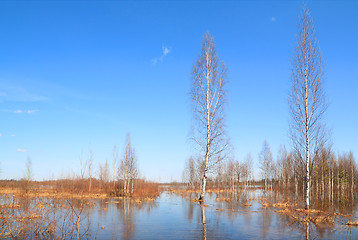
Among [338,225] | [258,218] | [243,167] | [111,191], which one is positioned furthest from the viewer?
[243,167]

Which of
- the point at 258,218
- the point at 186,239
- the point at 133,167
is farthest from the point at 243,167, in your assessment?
the point at 186,239

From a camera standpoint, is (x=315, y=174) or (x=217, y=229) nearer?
(x=217, y=229)

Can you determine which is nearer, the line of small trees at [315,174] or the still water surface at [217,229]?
the still water surface at [217,229]

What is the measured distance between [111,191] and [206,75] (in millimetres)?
21548

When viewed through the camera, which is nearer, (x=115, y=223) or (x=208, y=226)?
(x=208, y=226)

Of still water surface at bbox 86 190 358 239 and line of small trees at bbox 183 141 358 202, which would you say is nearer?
still water surface at bbox 86 190 358 239

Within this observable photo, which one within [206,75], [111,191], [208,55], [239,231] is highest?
[208,55]

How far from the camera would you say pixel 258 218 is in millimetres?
15102

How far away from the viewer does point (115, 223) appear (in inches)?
519

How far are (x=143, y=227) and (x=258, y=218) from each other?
22.9 feet

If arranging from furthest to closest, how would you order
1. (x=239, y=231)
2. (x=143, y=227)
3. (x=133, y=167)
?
1. (x=133, y=167)
2. (x=143, y=227)
3. (x=239, y=231)

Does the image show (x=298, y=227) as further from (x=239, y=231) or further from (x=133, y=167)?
(x=133, y=167)

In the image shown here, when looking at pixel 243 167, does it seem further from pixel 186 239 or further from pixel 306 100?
pixel 186 239

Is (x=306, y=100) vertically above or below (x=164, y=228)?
above
